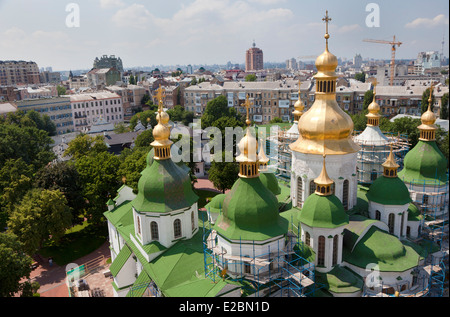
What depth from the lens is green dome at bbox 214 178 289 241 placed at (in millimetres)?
19422

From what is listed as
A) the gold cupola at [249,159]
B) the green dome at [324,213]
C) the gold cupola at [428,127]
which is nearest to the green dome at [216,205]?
the gold cupola at [249,159]

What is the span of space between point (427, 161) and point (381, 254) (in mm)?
11784

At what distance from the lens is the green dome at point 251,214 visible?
19.4m

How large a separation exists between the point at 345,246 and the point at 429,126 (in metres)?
13.6

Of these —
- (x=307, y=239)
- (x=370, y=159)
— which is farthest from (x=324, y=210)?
(x=370, y=159)

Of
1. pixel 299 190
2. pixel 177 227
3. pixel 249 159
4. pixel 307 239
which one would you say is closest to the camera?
pixel 249 159

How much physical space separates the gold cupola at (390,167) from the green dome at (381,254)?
448 centimetres

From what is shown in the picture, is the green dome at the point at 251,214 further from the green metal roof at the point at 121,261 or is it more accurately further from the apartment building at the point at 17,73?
the apartment building at the point at 17,73

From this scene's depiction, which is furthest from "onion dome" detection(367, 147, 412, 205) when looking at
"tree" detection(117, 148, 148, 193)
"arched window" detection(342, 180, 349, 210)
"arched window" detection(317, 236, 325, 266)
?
"tree" detection(117, 148, 148, 193)

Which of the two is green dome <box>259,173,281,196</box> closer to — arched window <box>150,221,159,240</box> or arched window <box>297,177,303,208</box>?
arched window <box>297,177,303,208</box>

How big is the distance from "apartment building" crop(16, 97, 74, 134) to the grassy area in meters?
53.0

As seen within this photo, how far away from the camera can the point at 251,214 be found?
19438 mm

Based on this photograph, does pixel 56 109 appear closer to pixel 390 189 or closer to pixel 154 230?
pixel 154 230

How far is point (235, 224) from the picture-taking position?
1991 cm
